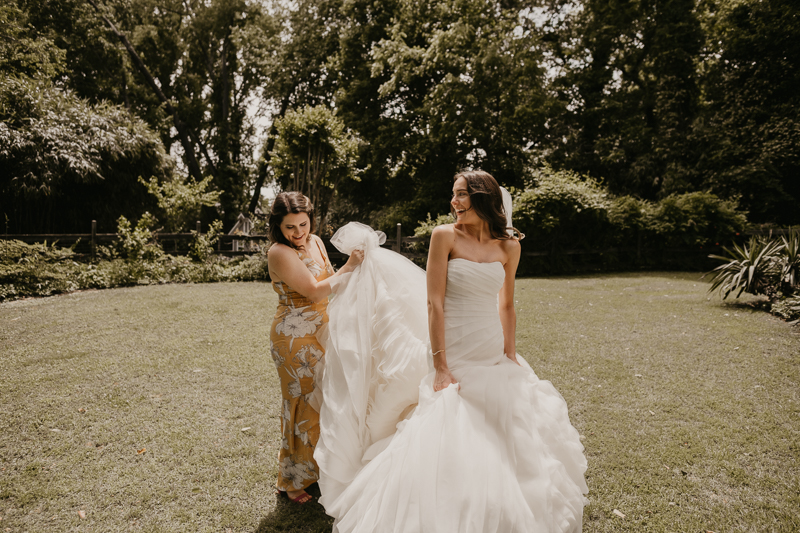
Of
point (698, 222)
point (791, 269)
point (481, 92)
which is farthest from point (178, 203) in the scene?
point (698, 222)

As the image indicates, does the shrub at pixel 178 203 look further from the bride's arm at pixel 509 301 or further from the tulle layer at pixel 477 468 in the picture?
the tulle layer at pixel 477 468

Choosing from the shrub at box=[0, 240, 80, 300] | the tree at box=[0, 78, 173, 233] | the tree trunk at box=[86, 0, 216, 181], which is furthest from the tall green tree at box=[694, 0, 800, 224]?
the tree trunk at box=[86, 0, 216, 181]

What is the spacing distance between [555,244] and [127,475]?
1438cm

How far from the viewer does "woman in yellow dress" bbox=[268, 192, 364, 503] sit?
2.94 m

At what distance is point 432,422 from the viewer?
2.25 meters

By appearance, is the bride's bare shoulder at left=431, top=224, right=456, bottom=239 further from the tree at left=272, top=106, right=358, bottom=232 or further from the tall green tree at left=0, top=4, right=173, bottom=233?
the tall green tree at left=0, top=4, right=173, bottom=233

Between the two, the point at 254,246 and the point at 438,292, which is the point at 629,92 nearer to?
the point at 254,246

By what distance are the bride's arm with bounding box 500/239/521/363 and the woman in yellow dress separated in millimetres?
1007

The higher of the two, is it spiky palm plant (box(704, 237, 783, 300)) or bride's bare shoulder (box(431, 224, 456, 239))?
bride's bare shoulder (box(431, 224, 456, 239))

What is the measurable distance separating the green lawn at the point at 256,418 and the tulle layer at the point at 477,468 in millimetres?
964

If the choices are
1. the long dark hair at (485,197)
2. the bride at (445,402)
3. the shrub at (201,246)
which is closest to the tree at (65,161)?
the shrub at (201,246)

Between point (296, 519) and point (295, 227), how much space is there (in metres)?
2.01

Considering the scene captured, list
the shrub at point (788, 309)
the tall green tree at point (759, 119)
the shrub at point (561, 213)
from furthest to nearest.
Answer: the tall green tree at point (759, 119) < the shrub at point (561, 213) < the shrub at point (788, 309)

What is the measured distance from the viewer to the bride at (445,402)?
208 centimetres
